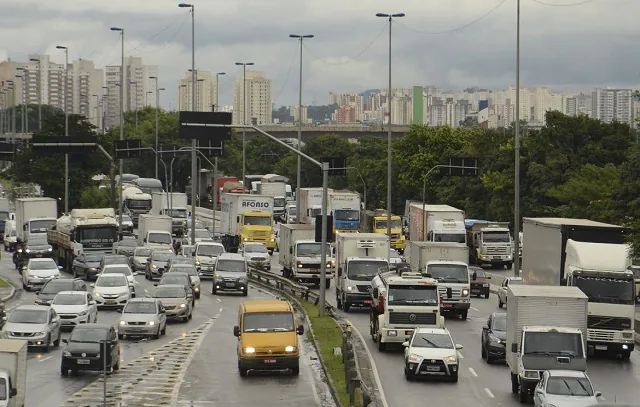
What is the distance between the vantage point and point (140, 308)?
43438mm

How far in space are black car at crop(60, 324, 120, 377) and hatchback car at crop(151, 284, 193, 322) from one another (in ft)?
43.7

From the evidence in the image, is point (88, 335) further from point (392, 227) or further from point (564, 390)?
point (392, 227)

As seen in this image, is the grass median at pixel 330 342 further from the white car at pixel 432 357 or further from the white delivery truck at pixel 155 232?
the white delivery truck at pixel 155 232

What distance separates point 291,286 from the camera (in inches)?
2309

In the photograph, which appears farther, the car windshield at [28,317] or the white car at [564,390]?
the car windshield at [28,317]

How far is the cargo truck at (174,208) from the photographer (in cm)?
10712

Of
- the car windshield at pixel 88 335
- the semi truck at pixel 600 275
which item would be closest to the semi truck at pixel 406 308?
the semi truck at pixel 600 275

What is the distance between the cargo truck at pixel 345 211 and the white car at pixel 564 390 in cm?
5825

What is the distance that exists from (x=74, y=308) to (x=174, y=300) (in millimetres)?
4931

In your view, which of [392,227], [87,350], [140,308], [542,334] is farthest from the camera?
[392,227]

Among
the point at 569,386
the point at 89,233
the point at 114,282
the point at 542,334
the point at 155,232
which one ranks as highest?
the point at 89,233

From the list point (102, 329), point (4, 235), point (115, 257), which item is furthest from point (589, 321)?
point (4, 235)

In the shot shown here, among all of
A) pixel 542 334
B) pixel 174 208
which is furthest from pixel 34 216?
pixel 542 334

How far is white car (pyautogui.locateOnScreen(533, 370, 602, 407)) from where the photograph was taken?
1021 inches
